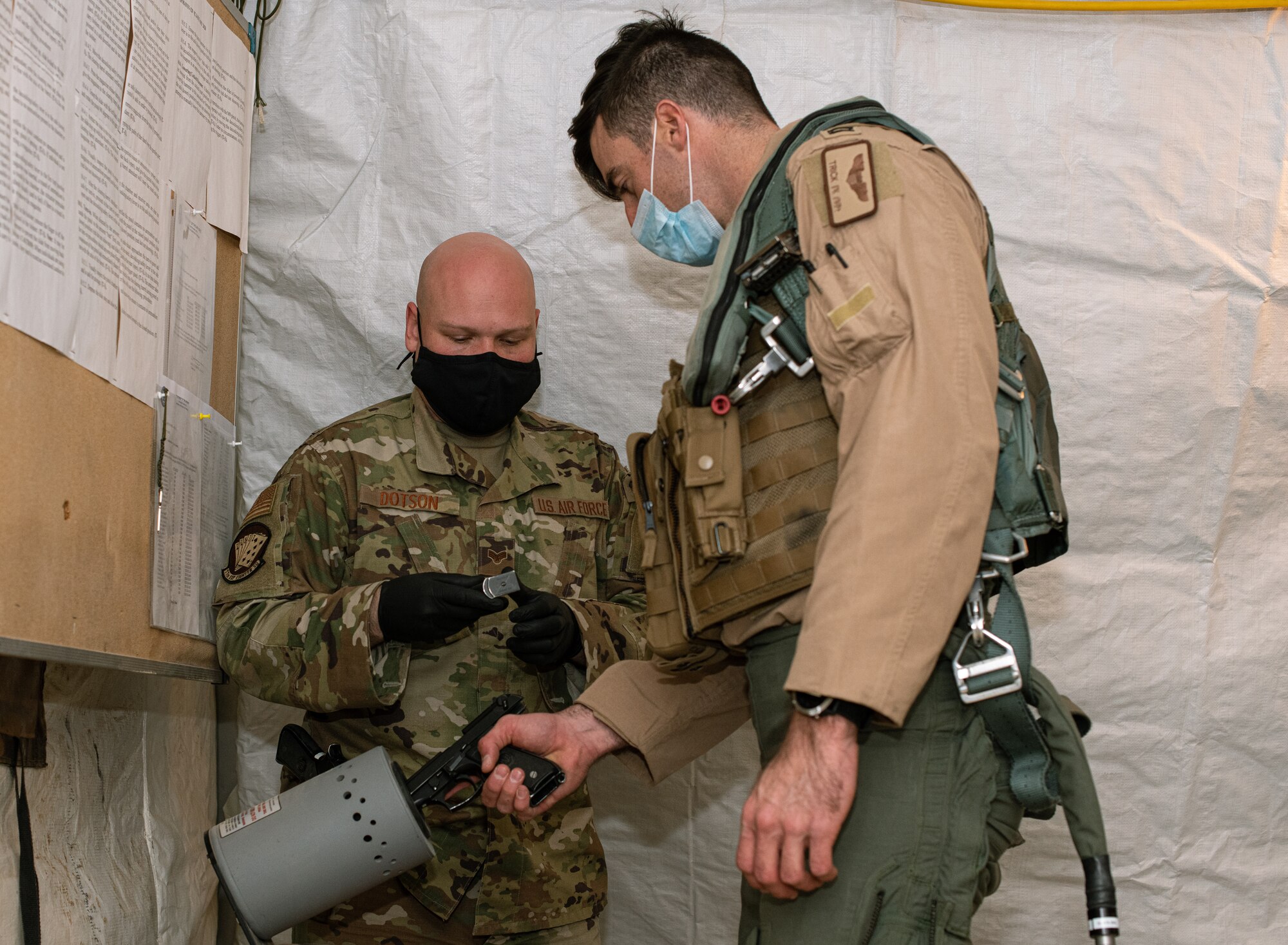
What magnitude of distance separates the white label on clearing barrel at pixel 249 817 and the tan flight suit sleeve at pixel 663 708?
0.49 meters

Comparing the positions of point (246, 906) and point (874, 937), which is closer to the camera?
point (874, 937)

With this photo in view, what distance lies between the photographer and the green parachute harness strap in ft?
4.43

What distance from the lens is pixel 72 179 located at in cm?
161

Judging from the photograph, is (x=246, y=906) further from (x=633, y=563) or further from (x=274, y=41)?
(x=274, y=41)

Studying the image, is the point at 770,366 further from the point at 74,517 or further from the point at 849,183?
the point at 74,517

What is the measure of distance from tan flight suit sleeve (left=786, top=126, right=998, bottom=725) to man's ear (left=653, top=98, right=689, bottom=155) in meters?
0.46

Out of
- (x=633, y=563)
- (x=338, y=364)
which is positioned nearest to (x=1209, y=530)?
(x=633, y=563)

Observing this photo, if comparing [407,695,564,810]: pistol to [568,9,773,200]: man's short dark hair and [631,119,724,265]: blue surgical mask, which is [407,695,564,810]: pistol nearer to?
[631,119,724,265]: blue surgical mask

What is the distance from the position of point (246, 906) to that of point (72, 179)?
105cm

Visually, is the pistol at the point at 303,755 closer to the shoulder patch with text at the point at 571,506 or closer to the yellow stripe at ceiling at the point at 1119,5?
the shoulder patch with text at the point at 571,506

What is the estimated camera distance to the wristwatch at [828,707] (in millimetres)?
1263

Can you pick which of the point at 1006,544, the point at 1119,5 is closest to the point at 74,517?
the point at 1006,544

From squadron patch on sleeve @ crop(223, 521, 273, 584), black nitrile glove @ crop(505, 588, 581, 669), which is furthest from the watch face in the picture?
squadron patch on sleeve @ crop(223, 521, 273, 584)

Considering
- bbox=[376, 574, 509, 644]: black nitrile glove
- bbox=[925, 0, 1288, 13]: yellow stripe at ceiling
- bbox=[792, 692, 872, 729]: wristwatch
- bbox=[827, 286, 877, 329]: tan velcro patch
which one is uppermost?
bbox=[925, 0, 1288, 13]: yellow stripe at ceiling
